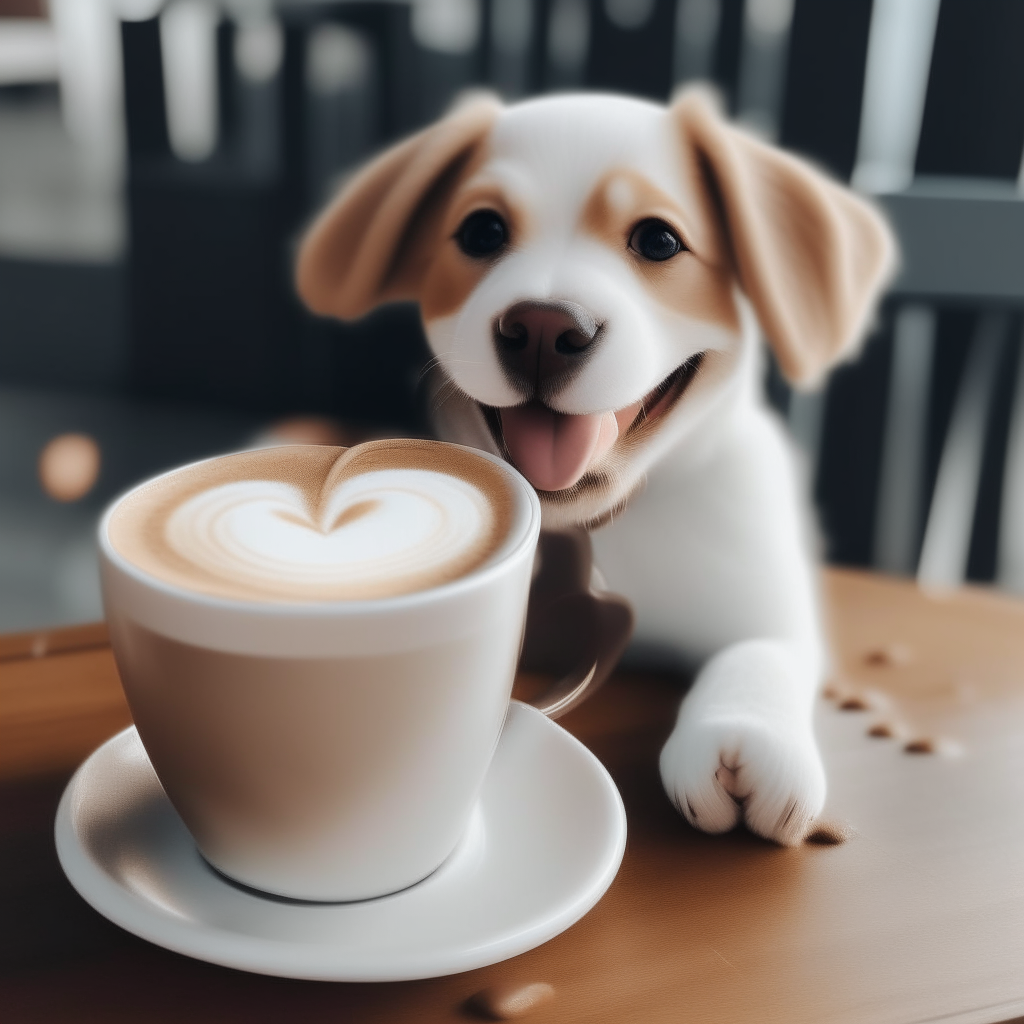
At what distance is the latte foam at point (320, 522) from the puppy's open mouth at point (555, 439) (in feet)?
0.22

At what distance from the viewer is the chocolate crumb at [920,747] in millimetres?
602

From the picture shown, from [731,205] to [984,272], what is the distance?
49 cm

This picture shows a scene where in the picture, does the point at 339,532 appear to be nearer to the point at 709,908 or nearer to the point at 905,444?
the point at 709,908

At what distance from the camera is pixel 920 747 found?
0.60 meters

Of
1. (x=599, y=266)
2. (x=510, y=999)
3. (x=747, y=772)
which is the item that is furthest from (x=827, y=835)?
(x=599, y=266)

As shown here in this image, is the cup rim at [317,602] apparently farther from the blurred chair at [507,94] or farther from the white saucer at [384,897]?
the blurred chair at [507,94]

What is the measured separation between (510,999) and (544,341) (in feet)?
0.92

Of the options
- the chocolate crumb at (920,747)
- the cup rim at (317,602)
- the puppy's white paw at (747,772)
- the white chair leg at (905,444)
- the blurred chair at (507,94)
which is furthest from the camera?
the white chair leg at (905,444)

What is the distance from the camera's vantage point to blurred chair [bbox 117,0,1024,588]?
874mm

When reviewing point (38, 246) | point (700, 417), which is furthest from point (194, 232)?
point (700, 417)

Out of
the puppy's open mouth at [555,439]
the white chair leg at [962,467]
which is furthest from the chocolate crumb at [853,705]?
the white chair leg at [962,467]

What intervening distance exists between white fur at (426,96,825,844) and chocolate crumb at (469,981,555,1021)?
129 mm

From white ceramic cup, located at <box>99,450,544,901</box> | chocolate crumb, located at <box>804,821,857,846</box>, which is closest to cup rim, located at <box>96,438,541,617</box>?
white ceramic cup, located at <box>99,450,544,901</box>

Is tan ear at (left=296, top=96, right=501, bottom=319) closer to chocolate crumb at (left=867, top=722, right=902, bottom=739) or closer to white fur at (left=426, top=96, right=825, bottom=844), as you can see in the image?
white fur at (left=426, top=96, right=825, bottom=844)
